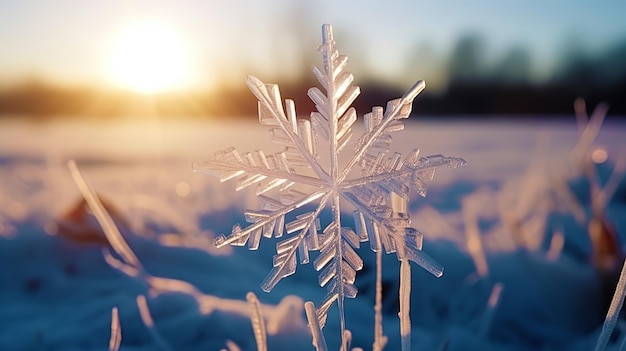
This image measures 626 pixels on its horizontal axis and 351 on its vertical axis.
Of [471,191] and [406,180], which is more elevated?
[406,180]

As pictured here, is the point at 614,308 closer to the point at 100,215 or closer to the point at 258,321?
the point at 258,321

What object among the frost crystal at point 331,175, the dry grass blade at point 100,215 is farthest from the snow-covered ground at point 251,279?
the frost crystal at point 331,175

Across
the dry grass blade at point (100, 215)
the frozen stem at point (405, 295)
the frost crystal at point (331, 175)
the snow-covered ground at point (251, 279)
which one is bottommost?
the snow-covered ground at point (251, 279)

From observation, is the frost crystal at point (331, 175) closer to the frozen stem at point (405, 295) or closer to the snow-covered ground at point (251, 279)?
the frozen stem at point (405, 295)

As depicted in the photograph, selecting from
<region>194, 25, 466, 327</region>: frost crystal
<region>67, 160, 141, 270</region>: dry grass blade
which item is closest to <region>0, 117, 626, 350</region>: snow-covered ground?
<region>67, 160, 141, 270</region>: dry grass blade

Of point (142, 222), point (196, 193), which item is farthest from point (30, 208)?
point (196, 193)

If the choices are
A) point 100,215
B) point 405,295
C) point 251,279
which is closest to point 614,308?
point 405,295

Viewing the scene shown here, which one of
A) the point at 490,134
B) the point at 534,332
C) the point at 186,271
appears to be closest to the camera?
the point at 534,332

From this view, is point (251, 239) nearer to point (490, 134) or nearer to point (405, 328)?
point (405, 328)

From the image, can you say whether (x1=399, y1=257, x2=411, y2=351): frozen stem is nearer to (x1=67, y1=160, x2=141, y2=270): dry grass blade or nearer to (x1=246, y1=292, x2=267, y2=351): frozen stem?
(x1=246, y1=292, x2=267, y2=351): frozen stem
